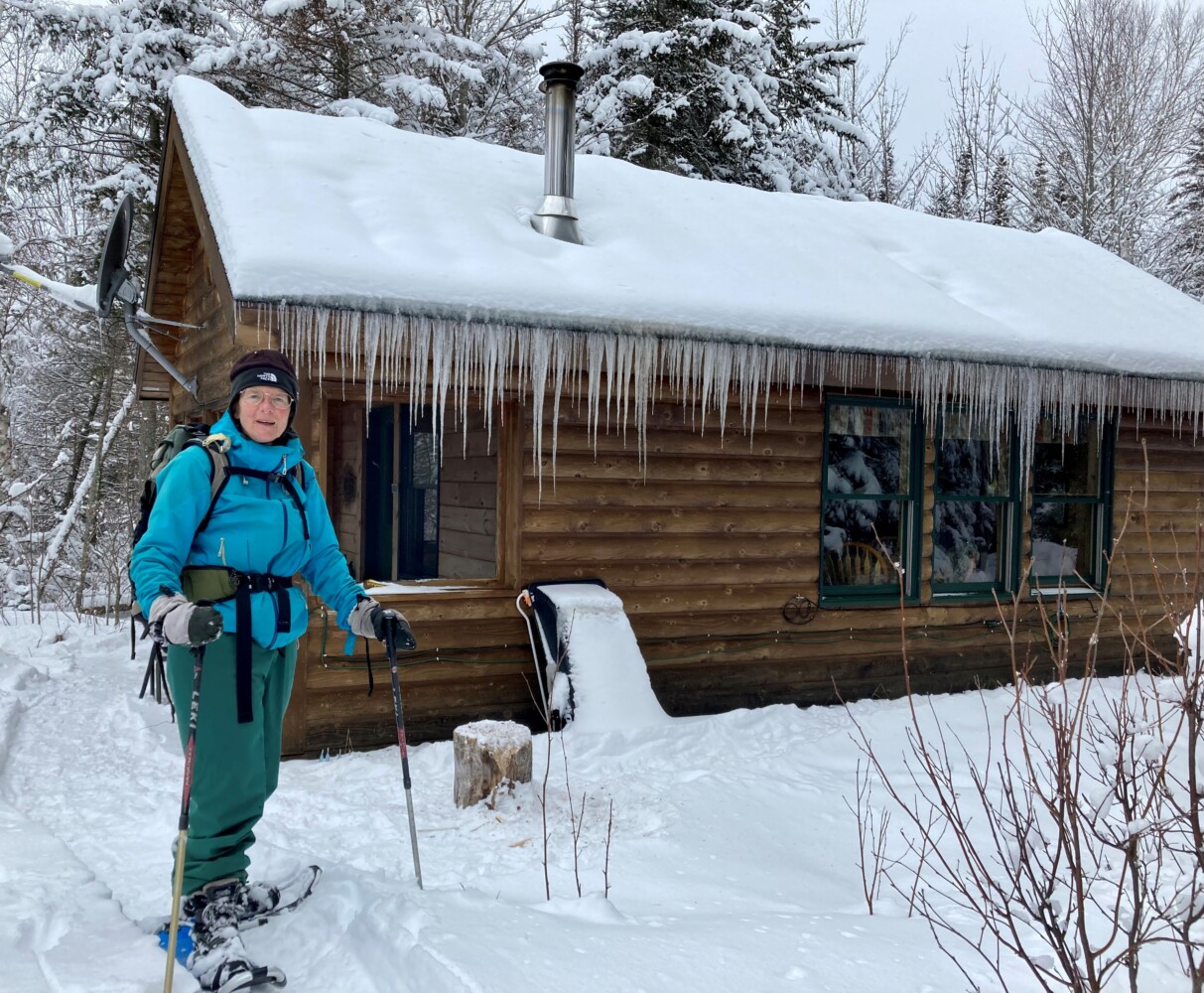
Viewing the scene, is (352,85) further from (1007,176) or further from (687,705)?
(1007,176)

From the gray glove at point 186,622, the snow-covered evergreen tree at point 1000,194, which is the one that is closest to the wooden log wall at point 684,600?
the gray glove at point 186,622

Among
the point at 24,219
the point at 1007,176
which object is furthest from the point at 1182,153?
the point at 24,219

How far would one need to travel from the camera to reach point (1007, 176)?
22.8m

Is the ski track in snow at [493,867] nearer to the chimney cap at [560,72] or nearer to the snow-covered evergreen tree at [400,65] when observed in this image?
the chimney cap at [560,72]

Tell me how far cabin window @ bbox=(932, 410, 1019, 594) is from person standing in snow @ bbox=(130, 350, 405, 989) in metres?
5.60

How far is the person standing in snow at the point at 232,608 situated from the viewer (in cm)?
290

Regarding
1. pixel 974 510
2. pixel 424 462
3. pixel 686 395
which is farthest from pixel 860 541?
pixel 424 462

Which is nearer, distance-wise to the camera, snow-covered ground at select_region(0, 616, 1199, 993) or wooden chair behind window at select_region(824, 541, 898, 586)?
snow-covered ground at select_region(0, 616, 1199, 993)

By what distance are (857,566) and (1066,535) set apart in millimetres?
2191

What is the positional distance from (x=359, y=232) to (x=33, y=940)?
3.93 metres

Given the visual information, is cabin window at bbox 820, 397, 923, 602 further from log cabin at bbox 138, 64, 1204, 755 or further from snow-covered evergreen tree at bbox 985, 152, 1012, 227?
snow-covered evergreen tree at bbox 985, 152, 1012, 227

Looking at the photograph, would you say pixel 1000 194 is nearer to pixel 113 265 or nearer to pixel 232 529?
pixel 113 265

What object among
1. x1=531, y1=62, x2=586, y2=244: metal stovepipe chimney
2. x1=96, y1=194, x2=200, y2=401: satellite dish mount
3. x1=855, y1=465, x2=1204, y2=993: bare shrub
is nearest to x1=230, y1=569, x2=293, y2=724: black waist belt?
x1=855, y1=465, x2=1204, y2=993: bare shrub

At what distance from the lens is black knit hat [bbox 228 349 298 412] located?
3141 millimetres
